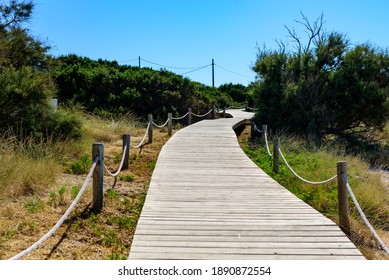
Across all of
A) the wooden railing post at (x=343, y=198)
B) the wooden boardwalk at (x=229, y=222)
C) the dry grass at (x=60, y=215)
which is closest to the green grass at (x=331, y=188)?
the wooden railing post at (x=343, y=198)

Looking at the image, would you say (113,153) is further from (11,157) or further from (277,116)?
(277,116)

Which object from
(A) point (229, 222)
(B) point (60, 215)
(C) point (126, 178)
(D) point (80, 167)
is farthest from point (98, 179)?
(D) point (80, 167)

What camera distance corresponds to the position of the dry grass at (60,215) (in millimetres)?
4312

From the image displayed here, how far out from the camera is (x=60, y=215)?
526 cm

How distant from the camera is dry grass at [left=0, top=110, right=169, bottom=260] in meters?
4.31

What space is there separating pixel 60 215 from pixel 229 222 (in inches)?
90.3

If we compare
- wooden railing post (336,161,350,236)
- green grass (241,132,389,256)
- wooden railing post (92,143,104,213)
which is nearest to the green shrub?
wooden railing post (92,143,104,213)

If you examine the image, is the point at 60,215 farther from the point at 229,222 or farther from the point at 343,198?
the point at 343,198

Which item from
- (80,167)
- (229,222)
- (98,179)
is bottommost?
(229,222)

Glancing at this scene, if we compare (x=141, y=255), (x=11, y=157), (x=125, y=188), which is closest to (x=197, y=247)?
(x=141, y=255)

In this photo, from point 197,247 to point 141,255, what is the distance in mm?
605

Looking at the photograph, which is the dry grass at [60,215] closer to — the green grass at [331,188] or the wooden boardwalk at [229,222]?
the wooden boardwalk at [229,222]

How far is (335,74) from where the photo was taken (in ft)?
54.1

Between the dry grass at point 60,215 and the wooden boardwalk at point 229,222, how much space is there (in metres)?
0.38
